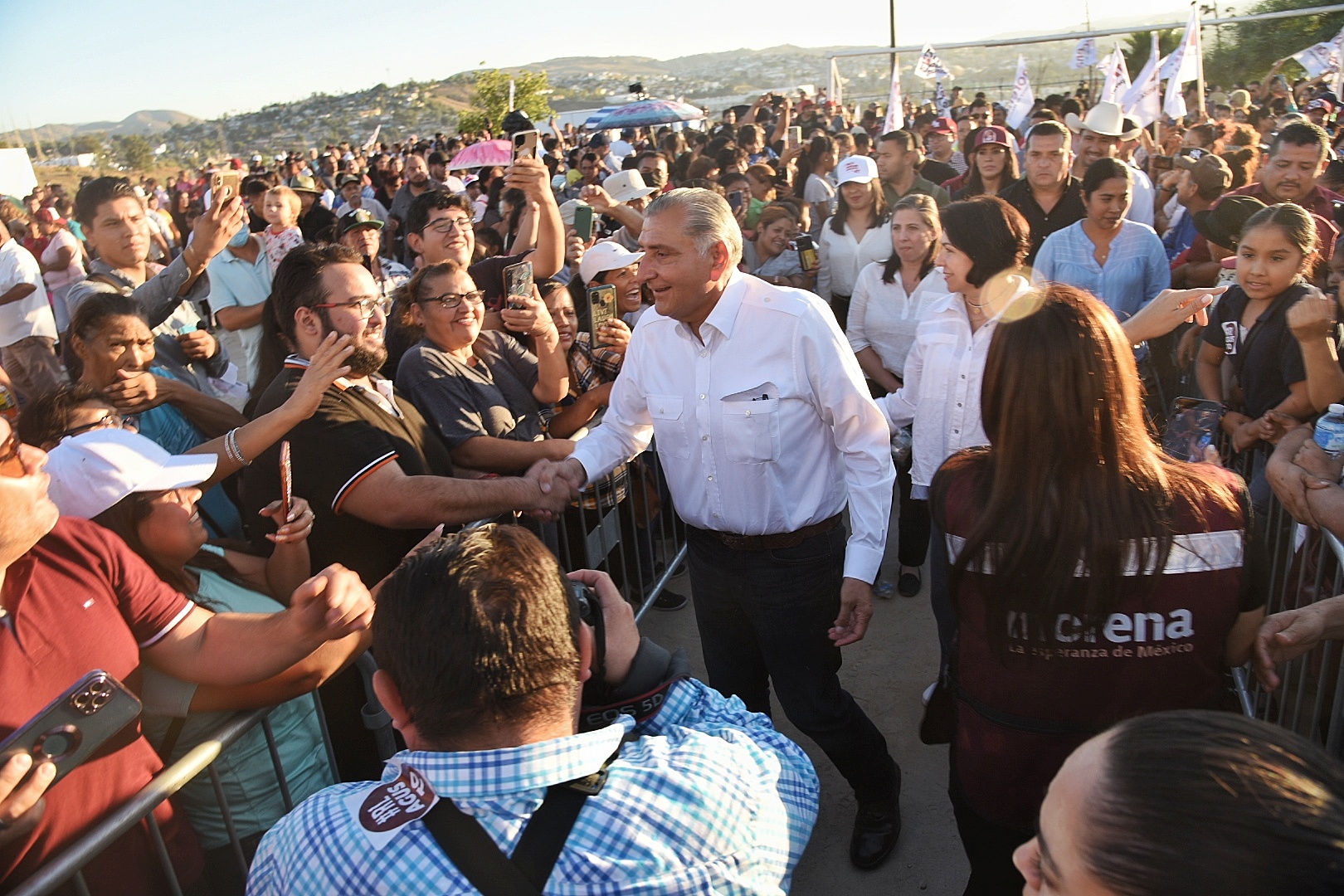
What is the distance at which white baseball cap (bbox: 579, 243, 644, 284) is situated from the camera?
15.8ft

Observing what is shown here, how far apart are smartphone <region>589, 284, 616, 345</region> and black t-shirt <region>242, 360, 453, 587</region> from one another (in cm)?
128

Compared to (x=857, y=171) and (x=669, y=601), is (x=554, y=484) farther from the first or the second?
(x=857, y=171)

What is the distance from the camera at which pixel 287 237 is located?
6.29 meters

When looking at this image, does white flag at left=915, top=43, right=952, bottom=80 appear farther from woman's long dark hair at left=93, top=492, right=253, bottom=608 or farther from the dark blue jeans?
woman's long dark hair at left=93, top=492, right=253, bottom=608

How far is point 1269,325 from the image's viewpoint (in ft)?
12.7

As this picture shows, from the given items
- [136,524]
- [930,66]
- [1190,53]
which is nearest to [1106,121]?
[136,524]

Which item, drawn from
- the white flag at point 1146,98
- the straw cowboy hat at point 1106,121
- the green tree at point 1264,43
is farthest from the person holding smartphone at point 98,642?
the green tree at point 1264,43

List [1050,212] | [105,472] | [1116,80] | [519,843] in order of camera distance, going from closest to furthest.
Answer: [519,843] → [105,472] → [1050,212] → [1116,80]

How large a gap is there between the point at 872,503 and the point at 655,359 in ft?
2.83

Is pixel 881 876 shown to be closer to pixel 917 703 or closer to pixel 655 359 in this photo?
pixel 917 703

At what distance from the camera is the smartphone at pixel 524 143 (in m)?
5.64

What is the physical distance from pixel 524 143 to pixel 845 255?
234 cm

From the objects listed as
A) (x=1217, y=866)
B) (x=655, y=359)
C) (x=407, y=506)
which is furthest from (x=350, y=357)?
(x=1217, y=866)

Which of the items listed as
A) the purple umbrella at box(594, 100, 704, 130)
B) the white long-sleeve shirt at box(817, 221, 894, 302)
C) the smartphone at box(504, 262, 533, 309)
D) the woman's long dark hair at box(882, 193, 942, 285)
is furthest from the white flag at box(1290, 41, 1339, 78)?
the smartphone at box(504, 262, 533, 309)
